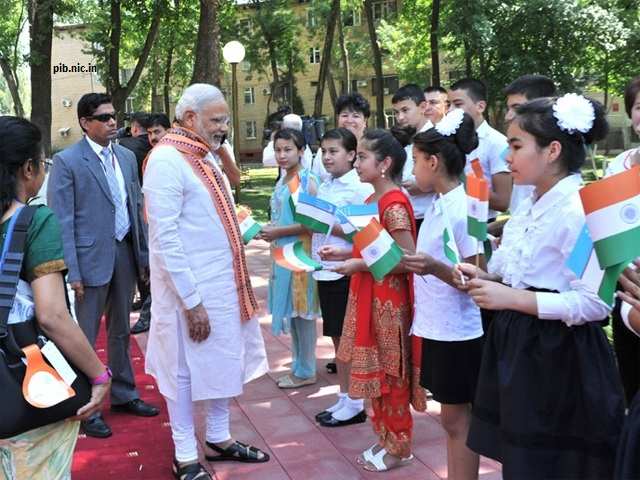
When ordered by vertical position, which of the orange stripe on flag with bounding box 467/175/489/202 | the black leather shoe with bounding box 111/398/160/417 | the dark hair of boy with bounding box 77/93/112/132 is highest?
the dark hair of boy with bounding box 77/93/112/132

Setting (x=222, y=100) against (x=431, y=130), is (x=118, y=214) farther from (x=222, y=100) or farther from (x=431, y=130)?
(x=431, y=130)

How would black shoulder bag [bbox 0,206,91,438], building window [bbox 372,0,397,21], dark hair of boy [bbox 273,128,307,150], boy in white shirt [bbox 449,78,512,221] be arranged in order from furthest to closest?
building window [bbox 372,0,397,21], dark hair of boy [bbox 273,128,307,150], boy in white shirt [bbox 449,78,512,221], black shoulder bag [bbox 0,206,91,438]

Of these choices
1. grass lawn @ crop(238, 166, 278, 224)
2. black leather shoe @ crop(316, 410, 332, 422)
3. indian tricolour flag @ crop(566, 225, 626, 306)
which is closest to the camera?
indian tricolour flag @ crop(566, 225, 626, 306)

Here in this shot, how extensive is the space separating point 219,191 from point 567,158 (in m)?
1.77

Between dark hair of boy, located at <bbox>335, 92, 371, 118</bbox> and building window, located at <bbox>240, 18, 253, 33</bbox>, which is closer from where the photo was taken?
dark hair of boy, located at <bbox>335, 92, 371, 118</bbox>

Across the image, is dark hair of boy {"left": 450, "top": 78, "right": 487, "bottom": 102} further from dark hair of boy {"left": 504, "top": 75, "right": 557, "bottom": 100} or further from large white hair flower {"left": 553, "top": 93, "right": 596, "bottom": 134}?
large white hair flower {"left": 553, "top": 93, "right": 596, "bottom": 134}

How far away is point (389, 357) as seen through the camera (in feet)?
11.4

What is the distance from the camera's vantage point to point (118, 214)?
14.3 ft

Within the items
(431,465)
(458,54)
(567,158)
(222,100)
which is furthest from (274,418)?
(458,54)

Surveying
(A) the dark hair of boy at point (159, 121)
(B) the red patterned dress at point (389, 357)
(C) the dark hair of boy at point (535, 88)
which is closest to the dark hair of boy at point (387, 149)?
(B) the red patterned dress at point (389, 357)

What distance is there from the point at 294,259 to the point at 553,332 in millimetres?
1640

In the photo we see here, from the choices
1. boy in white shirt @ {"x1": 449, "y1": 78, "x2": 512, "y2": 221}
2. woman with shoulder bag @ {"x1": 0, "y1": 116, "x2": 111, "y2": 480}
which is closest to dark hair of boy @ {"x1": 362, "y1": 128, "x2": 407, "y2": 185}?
boy in white shirt @ {"x1": 449, "y1": 78, "x2": 512, "y2": 221}

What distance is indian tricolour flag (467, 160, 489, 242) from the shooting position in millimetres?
2359
